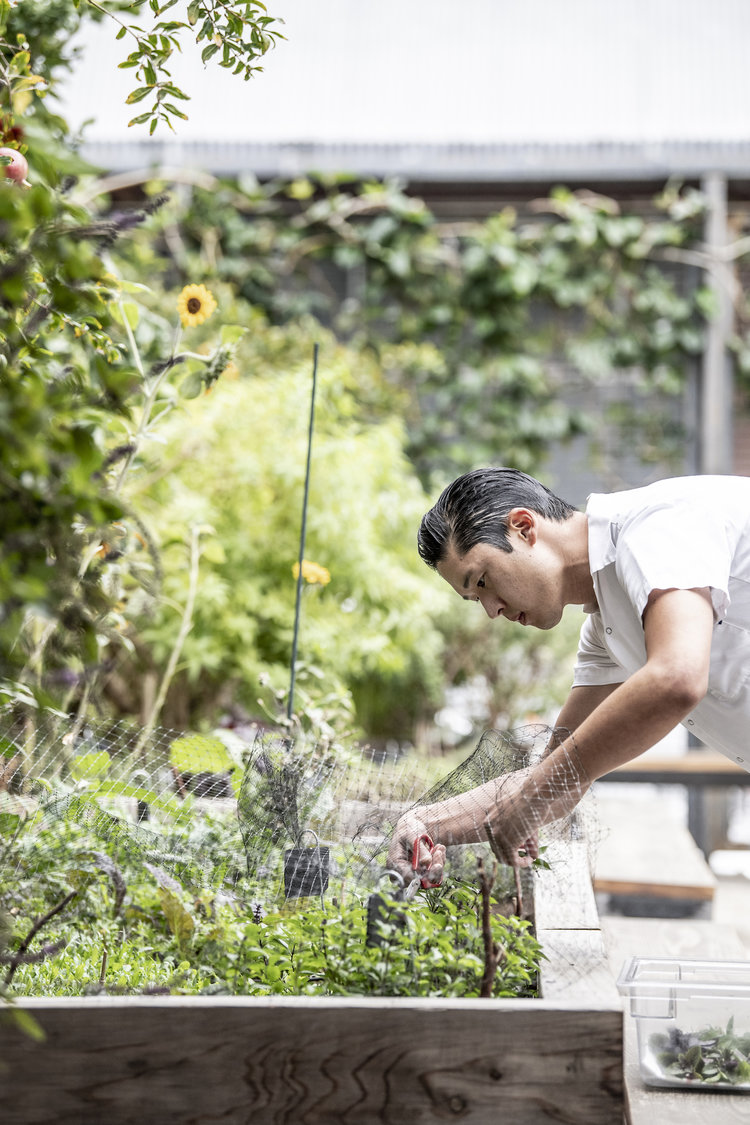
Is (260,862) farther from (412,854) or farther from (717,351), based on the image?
(717,351)

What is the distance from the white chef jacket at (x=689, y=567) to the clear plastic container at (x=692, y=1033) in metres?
0.41

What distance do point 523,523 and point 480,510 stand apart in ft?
0.20

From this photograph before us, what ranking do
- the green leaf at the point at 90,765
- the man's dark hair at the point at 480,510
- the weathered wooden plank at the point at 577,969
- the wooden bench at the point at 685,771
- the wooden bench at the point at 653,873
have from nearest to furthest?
the weathered wooden plank at the point at 577,969 → the man's dark hair at the point at 480,510 → the green leaf at the point at 90,765 → the wooden bench at the point at 653,873 → the wooden bench at the point at 685,771

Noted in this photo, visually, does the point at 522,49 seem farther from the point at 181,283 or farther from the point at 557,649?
the point at 557,649

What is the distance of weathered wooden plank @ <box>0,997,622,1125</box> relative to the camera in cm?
87

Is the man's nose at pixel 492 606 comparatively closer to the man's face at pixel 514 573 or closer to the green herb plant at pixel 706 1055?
the man's face at pixel 514 573

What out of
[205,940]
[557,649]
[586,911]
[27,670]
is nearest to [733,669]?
[586,911]

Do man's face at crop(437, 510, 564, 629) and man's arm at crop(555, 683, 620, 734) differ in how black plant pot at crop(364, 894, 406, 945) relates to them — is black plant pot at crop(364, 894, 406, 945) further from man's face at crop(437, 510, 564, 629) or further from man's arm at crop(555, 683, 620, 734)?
man's arm at crop(555, 683, 620, 734)

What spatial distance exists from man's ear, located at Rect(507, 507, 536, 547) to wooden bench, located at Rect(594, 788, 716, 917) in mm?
1256

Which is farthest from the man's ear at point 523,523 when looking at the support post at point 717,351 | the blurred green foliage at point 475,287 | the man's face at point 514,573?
the support post at point 717,351

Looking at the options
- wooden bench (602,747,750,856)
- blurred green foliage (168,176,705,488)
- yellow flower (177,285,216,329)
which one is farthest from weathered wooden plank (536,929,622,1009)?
blurred green foliage (168,176,705,488)

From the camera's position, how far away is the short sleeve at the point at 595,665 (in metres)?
1.54

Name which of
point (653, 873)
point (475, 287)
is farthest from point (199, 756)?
point (475, 287)

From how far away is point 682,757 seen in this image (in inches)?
159
